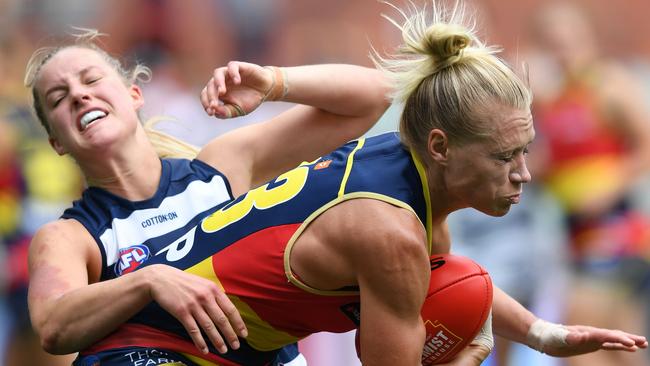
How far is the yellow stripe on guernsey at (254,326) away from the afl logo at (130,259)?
0.33m

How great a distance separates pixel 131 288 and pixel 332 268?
0.56 meters

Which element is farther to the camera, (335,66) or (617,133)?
(617,133)

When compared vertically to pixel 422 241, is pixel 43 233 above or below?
below

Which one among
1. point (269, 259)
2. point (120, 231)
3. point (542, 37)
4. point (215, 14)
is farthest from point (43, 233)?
point (542, 37)

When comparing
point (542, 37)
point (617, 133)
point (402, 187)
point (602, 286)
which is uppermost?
point (402, 187)

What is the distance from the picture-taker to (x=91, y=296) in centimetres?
311

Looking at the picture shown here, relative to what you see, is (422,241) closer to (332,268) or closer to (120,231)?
(332,268)

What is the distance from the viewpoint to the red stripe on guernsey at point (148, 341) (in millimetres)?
3207

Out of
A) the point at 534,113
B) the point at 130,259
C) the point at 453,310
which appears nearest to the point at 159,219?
the point at 130,259

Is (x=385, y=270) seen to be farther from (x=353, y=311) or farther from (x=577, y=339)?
(x=577, y=339)

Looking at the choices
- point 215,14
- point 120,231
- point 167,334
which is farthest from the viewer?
point 215,14

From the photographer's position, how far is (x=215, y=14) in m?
7.00

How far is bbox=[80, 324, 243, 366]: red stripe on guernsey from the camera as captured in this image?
3.21m

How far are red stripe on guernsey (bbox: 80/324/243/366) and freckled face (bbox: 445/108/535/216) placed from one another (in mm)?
853
